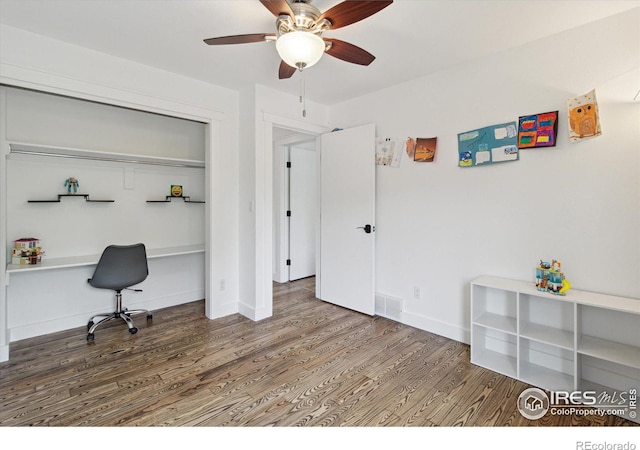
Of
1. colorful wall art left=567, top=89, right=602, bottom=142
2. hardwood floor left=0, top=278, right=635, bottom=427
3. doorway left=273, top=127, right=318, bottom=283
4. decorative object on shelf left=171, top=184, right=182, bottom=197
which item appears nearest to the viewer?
hardwood floor left=0, top=278, right=635, bottom=427

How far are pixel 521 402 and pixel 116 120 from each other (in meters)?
4.34

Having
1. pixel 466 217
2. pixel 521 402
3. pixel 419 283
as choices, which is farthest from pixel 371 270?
pixel 521 402

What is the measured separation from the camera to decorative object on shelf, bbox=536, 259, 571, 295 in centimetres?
201

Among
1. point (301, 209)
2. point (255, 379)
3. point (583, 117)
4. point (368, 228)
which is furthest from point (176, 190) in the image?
point (583, 117)

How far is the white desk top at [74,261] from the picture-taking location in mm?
2487

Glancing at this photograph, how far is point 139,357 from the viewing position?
2.46 metres

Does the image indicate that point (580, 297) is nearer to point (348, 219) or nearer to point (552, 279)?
point (552, 279)

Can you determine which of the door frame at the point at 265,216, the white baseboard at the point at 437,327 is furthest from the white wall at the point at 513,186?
the door frame at the point at 265,216

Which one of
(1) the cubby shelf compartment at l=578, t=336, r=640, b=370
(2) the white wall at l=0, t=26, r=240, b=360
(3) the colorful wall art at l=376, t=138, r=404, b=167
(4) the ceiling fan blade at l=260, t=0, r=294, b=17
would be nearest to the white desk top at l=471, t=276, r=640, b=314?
(1) the cubby shelf compartment at l=578, t=336, r=640, b=370

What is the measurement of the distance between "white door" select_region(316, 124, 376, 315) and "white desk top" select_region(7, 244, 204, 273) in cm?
157

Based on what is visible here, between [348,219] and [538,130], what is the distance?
195 cm

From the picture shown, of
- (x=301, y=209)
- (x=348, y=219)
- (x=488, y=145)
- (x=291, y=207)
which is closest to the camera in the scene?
(x=488, y=145)

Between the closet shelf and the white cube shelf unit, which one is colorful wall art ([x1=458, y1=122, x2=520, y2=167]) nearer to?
the white cube shelf unit

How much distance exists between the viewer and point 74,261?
2783 millimetres
